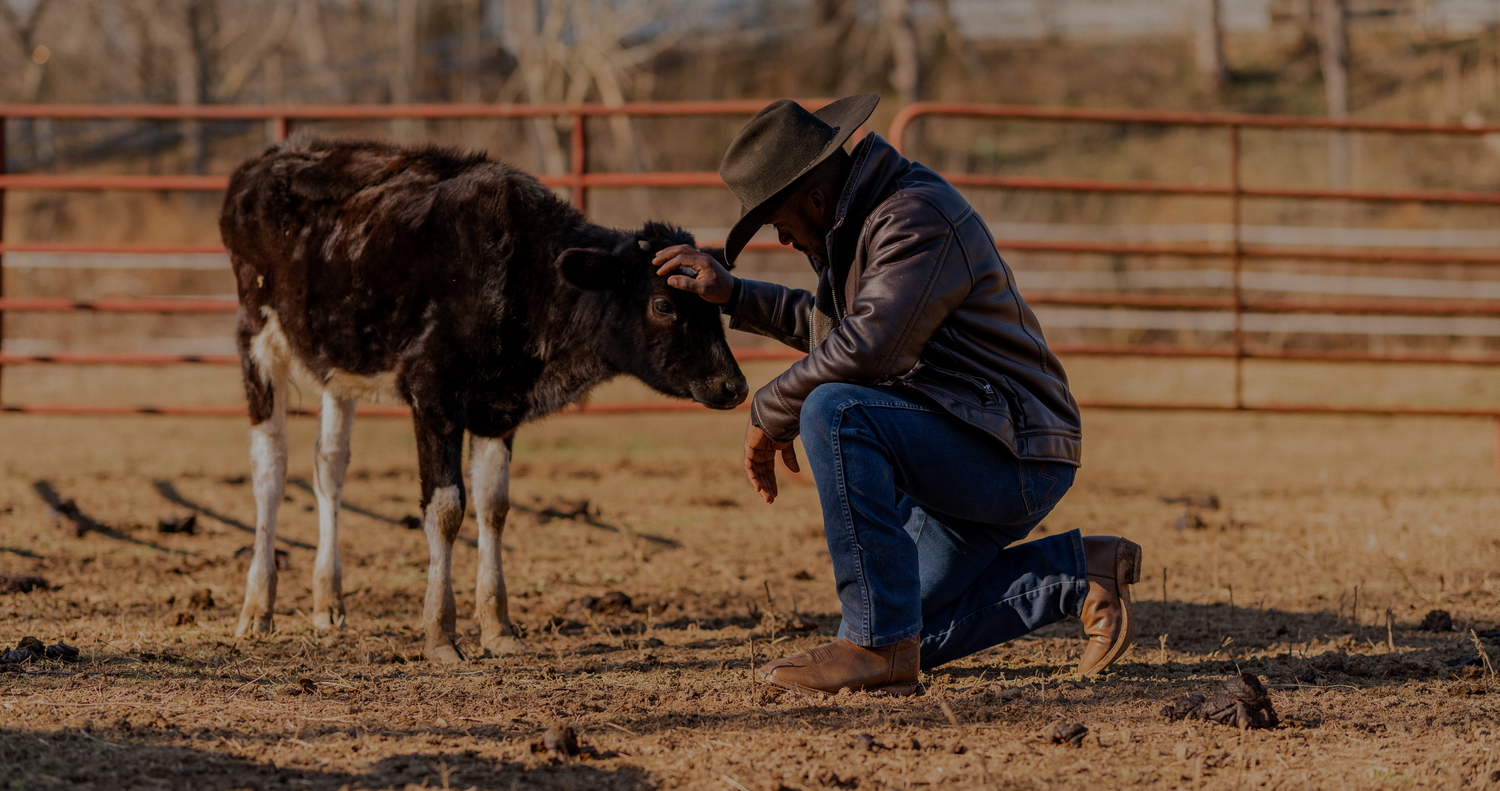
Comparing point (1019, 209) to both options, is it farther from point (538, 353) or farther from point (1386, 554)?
point (538, 353)

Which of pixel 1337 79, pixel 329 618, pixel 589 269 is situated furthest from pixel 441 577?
pixel 1337 79

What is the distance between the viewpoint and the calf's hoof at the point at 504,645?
3.90 metres

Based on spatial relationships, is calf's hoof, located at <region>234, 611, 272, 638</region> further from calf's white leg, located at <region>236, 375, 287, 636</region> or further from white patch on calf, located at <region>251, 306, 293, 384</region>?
white patch on calf, located at <region>251, 306, 293, 384</region>

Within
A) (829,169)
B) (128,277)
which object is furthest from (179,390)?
(128,277)

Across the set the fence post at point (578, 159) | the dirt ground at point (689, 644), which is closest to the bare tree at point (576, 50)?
the fence post at point (578, 159)

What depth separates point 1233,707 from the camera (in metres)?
2.88

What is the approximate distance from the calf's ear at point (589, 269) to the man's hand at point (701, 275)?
1.17ft

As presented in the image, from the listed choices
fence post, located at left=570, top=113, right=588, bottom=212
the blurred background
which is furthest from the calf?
the blurred background

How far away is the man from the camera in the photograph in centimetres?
297

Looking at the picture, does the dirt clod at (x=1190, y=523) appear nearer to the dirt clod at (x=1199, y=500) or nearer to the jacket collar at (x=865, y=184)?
the dirt clod at (x=1199, y=500)

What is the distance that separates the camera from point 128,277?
70.2 ft

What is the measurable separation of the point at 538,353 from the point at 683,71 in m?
29.6

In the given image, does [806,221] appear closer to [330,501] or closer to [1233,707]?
[1233,707]

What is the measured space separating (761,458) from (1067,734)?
1.03 metres
